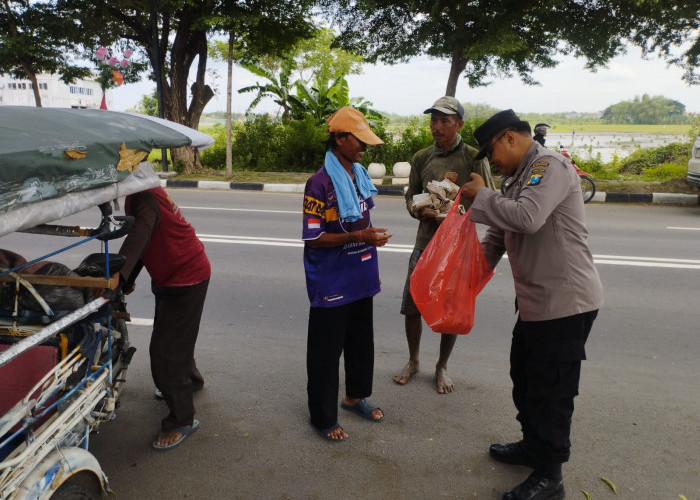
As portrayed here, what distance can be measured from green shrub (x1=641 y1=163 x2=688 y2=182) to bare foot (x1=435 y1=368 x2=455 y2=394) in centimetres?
1170

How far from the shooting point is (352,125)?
2.78 meters

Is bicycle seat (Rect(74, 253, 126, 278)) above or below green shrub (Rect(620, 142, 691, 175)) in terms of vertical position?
below

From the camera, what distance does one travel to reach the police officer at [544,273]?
231cm

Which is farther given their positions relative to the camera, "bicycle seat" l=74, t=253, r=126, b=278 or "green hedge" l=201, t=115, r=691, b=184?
"green hedge" l=201, t=115, r=691, b=184

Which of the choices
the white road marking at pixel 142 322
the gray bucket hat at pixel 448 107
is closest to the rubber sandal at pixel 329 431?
the gray bucket hat at pixel 448 107

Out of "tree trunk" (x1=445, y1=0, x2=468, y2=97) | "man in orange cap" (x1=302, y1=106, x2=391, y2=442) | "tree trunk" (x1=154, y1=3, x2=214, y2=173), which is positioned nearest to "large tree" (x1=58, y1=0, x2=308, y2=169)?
"tree trunk" (x1=154, y1=3, x2=214, y2=173)

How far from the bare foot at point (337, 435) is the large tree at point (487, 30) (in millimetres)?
9956

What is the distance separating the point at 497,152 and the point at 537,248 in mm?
439

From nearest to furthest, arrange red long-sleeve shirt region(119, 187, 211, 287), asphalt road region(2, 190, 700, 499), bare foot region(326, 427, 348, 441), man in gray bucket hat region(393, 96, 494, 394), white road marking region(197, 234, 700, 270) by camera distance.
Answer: red long-sleeve shirt region(119, 187, 211, 287) → asphalt road region(2, 190, 700, 499) → bare foot region(326, 427, 348, 441) → man in gray bucket hat region(393, 96, 494, 394) → white road marking region(197, 234, 700, 270)

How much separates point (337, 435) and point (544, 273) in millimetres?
1375

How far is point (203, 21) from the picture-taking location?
39.3 ft

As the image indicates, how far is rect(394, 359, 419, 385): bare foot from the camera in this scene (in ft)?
11.9

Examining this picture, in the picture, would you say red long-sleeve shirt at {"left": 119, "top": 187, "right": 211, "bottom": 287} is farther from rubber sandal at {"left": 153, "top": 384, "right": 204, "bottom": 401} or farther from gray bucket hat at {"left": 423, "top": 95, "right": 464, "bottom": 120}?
gray bucket hat at {"left": 423, "top": 95, "right": 464, "bottom": 120}

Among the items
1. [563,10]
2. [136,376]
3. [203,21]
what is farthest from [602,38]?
[136,376]
